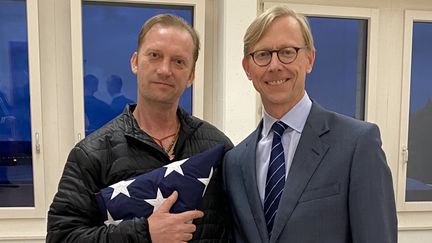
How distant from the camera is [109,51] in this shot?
2.58 m

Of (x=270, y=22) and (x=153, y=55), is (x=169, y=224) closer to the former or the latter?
(x=153, y=55)

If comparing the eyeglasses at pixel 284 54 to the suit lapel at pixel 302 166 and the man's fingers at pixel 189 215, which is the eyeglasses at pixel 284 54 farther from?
the man's fingers at pixel 189 215

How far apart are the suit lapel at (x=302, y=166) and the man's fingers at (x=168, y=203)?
296 millimetres

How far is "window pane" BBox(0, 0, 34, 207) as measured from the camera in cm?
246

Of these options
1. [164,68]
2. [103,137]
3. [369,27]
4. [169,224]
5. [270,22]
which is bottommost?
[169,224]

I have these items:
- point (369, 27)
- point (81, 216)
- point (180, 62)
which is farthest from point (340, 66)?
point (81, 216)

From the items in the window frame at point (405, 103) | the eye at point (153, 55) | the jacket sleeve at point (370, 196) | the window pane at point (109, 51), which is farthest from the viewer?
the window frame at point (405, 103)

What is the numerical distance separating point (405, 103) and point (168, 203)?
2437 mm

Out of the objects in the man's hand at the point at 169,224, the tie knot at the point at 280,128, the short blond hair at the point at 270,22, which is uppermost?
the short blond hair at the point at 270,22

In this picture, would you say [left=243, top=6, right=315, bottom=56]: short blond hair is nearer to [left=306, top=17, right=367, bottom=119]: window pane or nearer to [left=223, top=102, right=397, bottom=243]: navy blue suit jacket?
[left=223, top=102, right=397, bottom=243]: navy blue suit jacket

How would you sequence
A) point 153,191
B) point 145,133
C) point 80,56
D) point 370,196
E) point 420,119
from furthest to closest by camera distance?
point 420,119, point 80,56, point 145,133, point 153,191, point 370,196

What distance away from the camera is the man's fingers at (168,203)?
1.07 meters

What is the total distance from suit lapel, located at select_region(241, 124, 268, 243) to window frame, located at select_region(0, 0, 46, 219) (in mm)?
1764

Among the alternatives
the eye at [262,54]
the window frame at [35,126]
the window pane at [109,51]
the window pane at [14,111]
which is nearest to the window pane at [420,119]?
the window pane at [109,51]
